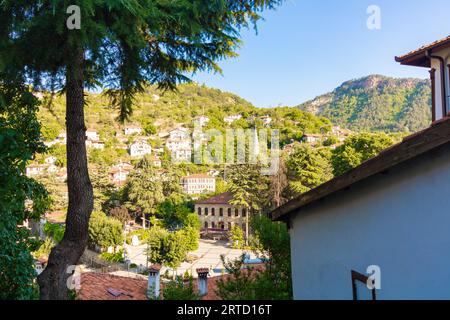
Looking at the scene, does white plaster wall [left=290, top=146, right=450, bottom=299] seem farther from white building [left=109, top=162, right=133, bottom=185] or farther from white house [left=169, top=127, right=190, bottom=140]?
white house [left=169, top=127, right=190, bottom=140]

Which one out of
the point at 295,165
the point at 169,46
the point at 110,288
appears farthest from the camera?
the point at 295,165

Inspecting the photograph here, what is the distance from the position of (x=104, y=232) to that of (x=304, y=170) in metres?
18.7

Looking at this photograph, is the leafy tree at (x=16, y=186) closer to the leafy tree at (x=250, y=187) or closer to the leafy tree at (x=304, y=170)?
the leafy tree at (x=304, y=170)

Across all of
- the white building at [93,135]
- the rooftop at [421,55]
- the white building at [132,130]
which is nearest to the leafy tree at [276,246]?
the rooftop at [421,55]

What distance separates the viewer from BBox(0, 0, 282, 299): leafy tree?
13.9ft

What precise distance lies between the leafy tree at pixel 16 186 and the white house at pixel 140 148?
8815cm

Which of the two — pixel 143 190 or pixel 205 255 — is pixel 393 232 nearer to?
pixel 205 255

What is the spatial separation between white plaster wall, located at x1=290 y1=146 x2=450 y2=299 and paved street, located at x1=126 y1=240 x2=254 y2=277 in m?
17.2

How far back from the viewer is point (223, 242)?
35250mm

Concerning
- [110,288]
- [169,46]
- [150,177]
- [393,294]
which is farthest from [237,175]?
[393,294]

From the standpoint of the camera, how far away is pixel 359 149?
29094 millimetres

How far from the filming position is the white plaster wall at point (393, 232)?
115 inches

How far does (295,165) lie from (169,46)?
28637 mm
